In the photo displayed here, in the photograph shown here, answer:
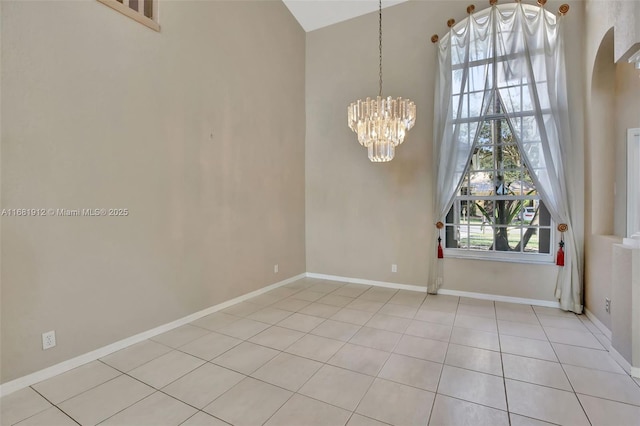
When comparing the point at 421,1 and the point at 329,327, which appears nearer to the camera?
the point at 329,327

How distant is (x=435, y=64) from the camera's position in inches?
163

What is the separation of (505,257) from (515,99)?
6.55 ft

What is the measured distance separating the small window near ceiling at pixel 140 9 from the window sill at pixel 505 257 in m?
4.37

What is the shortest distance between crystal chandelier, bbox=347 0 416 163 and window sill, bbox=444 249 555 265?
1.90 m

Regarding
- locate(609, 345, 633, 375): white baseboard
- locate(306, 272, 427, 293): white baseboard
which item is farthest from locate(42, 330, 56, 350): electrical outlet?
locate(609, 345, 633, 375): white baseboard

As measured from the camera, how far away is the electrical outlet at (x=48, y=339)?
2215 millimetres

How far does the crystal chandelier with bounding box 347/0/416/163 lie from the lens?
3.00m

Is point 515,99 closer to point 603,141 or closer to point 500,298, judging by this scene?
point 603,141

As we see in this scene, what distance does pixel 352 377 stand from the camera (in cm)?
221

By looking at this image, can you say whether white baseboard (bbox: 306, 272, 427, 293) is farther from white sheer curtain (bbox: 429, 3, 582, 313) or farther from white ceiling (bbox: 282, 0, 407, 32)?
white ceiling (bbox: 282, 0, 407, 32)

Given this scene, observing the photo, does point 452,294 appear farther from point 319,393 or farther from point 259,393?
point 259,393

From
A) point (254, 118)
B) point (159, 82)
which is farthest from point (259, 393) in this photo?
point (254, 118)

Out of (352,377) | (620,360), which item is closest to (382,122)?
(352,377)

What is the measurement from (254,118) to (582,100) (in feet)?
13.1
